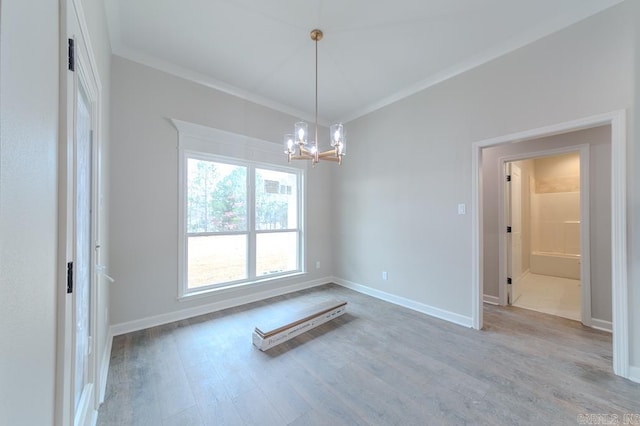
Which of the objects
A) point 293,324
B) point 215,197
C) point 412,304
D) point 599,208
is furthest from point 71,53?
point 599,208

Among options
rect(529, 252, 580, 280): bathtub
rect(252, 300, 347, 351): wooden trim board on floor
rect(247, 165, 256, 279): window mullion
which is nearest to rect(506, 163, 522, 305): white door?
rect(529, 252, 580, 280): bathtub

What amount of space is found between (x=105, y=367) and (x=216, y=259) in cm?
158

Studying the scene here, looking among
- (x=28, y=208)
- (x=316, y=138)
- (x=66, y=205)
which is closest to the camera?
(x=28, y=208)

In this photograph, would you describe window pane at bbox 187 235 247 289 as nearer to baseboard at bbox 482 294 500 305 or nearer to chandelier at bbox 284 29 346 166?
chandelier at bbox 284 29 346 166

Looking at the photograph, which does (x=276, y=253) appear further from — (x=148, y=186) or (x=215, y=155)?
(x=148, y=186)

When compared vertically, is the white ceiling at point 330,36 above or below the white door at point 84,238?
above

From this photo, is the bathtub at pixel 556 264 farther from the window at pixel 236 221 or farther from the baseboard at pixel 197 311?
the window at pixel 236 221

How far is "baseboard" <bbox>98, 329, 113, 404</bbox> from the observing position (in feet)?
5.77

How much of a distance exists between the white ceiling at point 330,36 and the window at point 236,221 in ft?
3.85

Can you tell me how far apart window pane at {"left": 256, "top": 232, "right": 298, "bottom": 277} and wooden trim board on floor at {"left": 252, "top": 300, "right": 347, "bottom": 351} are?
1248mm

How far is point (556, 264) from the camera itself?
17.1 ft

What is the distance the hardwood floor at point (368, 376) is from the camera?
1664mm

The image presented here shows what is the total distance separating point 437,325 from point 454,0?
131 inches

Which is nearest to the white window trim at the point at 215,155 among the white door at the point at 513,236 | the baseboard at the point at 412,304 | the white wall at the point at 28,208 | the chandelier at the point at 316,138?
the baseboard at the point at 412,304
